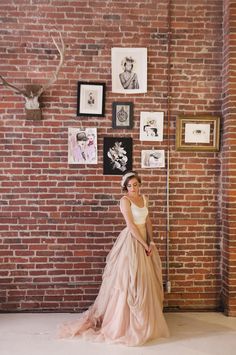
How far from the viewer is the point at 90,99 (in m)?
4.05

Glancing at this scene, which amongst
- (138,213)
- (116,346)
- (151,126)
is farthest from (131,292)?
(151,126)

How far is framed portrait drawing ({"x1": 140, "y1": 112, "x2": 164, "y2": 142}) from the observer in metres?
4.10

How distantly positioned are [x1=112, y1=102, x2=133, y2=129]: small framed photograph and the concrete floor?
206 centimetres

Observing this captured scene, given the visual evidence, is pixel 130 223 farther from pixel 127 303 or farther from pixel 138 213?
pixel 127 303

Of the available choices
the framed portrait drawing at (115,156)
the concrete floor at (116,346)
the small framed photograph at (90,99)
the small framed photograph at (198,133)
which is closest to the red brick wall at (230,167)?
the small framed photograph at (198,133)

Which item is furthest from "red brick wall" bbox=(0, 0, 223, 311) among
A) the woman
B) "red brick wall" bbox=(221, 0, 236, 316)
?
the woman

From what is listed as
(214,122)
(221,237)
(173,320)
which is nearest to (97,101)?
(214,122)

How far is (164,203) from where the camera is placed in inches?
162

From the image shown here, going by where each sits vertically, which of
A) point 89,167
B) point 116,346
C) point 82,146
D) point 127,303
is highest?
point 82,146

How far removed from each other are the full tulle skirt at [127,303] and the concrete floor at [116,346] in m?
0.10

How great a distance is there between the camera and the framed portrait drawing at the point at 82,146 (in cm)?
406

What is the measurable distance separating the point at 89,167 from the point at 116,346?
5.88 feet

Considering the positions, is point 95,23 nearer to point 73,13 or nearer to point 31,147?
point 73,13

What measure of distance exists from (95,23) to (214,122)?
65.6 inches
